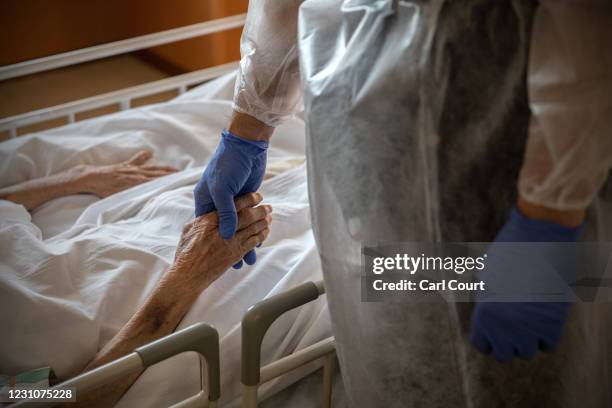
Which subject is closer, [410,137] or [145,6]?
[410,137]

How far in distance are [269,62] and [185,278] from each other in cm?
43

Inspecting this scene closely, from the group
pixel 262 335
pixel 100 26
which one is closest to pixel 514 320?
pixel 262 335

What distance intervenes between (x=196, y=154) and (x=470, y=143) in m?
1.17

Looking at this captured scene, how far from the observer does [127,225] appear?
1.60 metres

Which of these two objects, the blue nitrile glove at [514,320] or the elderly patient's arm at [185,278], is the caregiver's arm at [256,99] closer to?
the elderly patient's arm at [185,278]

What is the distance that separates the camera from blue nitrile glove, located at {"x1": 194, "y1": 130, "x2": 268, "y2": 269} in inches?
52.8

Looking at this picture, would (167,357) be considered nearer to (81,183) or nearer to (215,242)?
(215,242)

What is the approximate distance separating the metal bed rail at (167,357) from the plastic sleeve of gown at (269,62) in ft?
1.38

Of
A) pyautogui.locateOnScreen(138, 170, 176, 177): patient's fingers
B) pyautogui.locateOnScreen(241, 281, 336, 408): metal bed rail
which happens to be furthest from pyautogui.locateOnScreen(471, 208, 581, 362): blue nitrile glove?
pyautogui.locateOnScreen(138, 170, 176, 177): patient's fingers

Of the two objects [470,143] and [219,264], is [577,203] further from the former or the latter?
[219,264]

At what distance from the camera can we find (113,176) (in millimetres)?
1790

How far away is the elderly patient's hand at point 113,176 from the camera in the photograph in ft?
5.81

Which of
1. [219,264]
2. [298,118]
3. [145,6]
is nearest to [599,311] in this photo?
[219,264]

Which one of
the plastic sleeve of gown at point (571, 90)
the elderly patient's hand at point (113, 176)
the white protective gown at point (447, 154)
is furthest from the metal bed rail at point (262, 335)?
the elderly patient's hand at point (113, 176)
